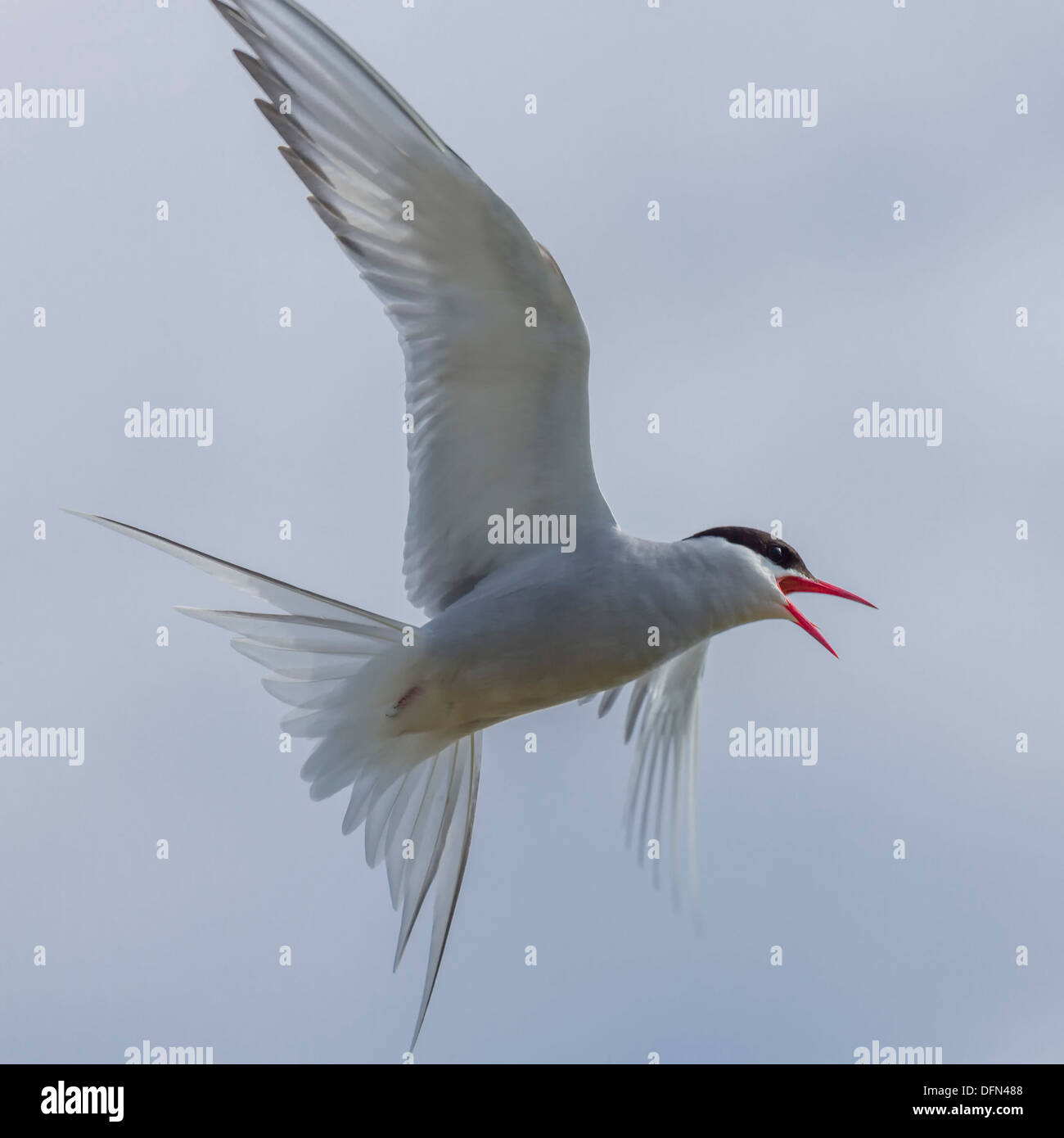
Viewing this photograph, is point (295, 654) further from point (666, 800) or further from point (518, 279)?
point (666, 800)

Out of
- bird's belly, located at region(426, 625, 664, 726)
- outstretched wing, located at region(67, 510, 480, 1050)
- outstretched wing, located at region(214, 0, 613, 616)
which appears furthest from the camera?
bird's belly, located at region(426, 625, 664, 726)

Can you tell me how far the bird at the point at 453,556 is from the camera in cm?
538

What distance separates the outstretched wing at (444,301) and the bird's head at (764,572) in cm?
52

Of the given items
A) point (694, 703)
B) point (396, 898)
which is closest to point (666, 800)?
point (694, 703)

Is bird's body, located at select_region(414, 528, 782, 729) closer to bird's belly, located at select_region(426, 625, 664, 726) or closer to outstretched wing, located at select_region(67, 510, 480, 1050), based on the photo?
bird's belly, located at select_region(426, 625, 664, 726)

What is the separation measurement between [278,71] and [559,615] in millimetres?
2070

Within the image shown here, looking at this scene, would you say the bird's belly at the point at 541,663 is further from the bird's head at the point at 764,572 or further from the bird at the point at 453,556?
the bird's head at the point at 764,572

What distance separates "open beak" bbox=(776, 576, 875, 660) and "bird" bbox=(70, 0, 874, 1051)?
0.02 m

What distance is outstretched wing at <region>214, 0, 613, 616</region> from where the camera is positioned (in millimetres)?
5195

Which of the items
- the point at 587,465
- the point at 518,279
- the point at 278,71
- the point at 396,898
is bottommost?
the point at 396,898

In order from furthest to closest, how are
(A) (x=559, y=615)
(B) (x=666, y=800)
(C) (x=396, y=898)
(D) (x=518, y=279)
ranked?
(B) (x=666, y=800)
(C) (x=396, y=898)
(A) (x=559, y=615)
(D) (x=518, y=279)

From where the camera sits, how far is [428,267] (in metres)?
5.57

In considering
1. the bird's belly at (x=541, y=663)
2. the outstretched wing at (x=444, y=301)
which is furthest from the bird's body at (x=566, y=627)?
the outstretched wing at (x=444, y=301)

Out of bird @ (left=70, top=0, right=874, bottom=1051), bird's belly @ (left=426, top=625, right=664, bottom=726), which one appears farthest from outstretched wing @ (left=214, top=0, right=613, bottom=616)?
bird's belly @ (left=426, top=625, right=664, bottom=726)
